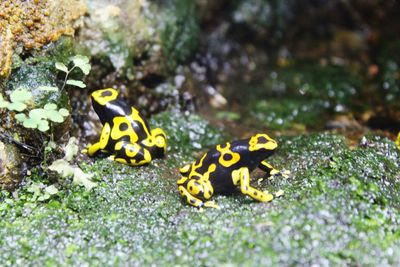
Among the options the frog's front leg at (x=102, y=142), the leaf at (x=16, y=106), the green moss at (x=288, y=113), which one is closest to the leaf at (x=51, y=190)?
the frog's front leg at (x=102, y=142)

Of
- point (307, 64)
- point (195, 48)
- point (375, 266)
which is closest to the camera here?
point (375, 266)

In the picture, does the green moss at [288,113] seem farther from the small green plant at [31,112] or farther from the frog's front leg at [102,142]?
the small green plant at [31,112]

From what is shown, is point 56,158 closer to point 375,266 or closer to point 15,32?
point 15,32

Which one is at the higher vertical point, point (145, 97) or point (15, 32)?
point (15, 32)

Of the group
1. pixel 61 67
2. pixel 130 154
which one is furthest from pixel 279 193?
pixel 61 67

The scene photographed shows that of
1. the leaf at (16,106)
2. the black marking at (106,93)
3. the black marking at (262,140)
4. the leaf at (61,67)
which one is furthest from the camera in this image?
the black marking at (106,93)

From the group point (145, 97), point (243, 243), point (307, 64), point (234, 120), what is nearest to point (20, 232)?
point (243, 243)
